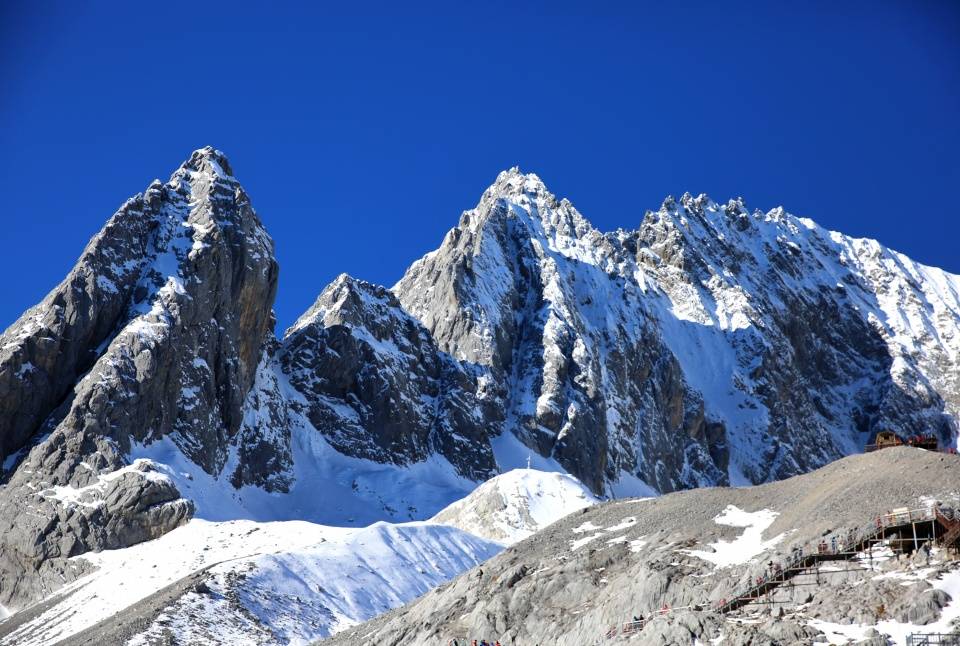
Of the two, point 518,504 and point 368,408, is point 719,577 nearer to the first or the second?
point 518,504

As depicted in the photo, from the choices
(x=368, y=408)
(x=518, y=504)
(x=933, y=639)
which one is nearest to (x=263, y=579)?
(x=518, y=504)

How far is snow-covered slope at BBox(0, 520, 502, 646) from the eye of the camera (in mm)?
89750

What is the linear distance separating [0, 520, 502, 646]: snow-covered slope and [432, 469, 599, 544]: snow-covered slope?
13468 mm

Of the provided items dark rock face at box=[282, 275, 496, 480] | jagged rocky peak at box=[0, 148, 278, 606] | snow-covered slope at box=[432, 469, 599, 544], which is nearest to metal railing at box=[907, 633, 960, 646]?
snow-covered slope at box=[432, 469, 599, 544]

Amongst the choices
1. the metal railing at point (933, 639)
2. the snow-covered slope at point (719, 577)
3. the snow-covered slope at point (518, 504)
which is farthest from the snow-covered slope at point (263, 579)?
the metal railing at point (933, 639)

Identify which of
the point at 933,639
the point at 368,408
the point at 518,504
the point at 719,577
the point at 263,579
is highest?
the point at 368,408

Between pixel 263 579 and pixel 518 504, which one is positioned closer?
pixel 263 579

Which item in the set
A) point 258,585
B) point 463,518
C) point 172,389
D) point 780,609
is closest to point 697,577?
point 780,609

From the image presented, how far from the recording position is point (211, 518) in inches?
5546

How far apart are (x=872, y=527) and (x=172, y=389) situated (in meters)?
111

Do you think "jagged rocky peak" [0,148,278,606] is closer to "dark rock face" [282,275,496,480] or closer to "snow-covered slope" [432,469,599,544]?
"dark rock face" [282,275,496,480]

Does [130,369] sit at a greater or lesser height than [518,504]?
greater

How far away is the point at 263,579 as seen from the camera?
3851 inches

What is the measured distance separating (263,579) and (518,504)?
149 ft
